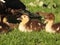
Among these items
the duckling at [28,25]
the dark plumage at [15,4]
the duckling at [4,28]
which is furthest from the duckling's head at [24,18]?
the dark plumage at [15,4]

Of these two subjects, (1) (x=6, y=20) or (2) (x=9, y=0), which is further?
(2) (x=9, y=0)

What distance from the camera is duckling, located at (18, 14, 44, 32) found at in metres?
10.3

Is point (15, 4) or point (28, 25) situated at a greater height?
point (28, 25)

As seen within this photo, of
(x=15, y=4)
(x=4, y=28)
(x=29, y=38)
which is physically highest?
(x=29, y=38)

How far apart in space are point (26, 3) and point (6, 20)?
3678 millimetres

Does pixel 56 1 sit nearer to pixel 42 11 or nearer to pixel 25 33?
pixel 42 11

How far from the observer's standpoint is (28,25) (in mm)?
10531

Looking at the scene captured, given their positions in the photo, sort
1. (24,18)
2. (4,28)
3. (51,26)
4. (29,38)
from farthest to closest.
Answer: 1. (24,18)
2. (51,26)
3. (4,28)
4. (29,38)

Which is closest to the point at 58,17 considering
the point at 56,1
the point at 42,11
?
the point at 42,11

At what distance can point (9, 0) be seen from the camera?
13.9m

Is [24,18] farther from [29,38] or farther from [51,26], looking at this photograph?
[29,38]

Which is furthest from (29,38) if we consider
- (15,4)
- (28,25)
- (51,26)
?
(15,4)

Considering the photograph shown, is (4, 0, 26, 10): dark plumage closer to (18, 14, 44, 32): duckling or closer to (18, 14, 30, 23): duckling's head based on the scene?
(18, 14, 30, 23): duckling's head

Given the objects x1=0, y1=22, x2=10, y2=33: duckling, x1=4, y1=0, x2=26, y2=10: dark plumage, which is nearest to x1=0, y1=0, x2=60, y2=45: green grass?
x1=0, y1=22, x2=10, y2=33: duckling
